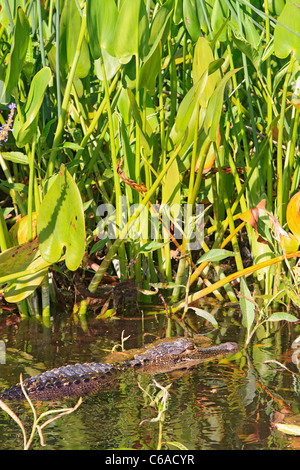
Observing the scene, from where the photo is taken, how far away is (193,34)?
1832 mm

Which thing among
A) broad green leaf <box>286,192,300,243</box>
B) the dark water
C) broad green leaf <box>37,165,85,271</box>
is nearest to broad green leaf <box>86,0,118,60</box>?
broad green leaf <box>37,165,85,271</box>

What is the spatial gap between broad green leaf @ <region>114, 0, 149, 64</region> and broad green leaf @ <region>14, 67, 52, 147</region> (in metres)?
0.27

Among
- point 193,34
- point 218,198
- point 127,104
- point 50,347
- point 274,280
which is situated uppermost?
point 193,34

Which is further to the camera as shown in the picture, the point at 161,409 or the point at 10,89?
the point at 10,89

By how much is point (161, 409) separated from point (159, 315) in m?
0.78

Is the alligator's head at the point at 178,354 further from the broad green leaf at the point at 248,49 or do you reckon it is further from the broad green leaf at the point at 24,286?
the broad green leaf at the point at 248,49

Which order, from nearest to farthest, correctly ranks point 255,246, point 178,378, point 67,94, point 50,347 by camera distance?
point 178,378 → point 67,94 → point 50,347 → point 255,246

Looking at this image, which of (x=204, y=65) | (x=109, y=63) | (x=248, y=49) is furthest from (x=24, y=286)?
(x=248, y=49)

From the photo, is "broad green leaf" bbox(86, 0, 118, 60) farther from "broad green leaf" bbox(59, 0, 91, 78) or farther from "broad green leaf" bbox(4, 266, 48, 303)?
"broad green leaf" bbox(4, 266, 48, 303)

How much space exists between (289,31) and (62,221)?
907 millimetres

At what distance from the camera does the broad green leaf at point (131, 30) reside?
5.05ft

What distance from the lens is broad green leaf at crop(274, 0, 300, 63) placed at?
5.24 feet
